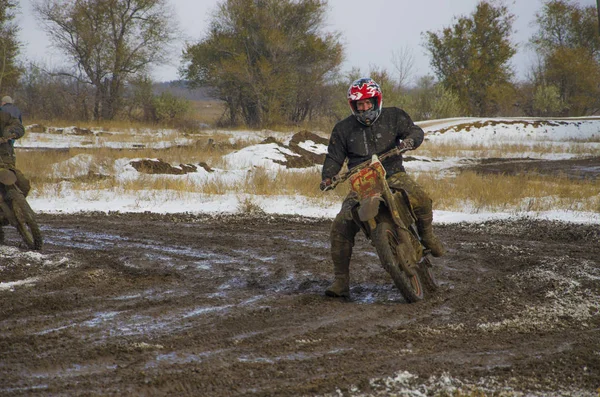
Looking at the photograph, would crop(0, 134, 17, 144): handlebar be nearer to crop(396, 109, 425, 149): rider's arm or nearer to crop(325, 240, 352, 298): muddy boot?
crop(325, 240, 352, 298): muddy boot

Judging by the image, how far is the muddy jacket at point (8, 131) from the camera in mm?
8836

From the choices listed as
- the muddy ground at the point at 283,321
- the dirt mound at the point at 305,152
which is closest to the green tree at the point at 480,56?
the dirt mound at the point at 305,152

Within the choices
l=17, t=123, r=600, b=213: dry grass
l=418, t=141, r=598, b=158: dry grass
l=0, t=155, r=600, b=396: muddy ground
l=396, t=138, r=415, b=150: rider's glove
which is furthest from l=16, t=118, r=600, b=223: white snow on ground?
l=396, t=138, r=415, b=150: rider's glove

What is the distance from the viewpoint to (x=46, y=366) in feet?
14.1

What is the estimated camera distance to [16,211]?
8609 millimetres

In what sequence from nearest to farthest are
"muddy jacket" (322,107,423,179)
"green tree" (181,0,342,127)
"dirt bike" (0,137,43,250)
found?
"muddy jacket" (322,107,423,179)
"dirt bike" (0,137,43,250)
"green tree" (181,0,342,127)

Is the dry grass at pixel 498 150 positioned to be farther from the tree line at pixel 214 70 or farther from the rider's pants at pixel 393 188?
the rider's pants at pixel 393 188

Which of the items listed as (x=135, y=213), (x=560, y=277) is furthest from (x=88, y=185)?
(x=560, y=277)

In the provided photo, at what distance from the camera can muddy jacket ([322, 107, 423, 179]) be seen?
6379 millimetres

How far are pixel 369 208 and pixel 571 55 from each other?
56465 millimetres

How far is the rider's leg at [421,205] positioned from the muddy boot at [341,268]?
30.0 inches

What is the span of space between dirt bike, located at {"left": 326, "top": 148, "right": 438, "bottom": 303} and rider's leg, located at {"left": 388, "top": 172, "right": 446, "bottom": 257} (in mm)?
87

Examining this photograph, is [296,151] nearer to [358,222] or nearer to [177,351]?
[358,222]

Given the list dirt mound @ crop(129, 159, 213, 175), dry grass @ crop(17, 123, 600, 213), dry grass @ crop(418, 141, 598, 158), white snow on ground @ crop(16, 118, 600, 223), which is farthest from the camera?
dry grass @ crop(418, 141, 598, 158)
